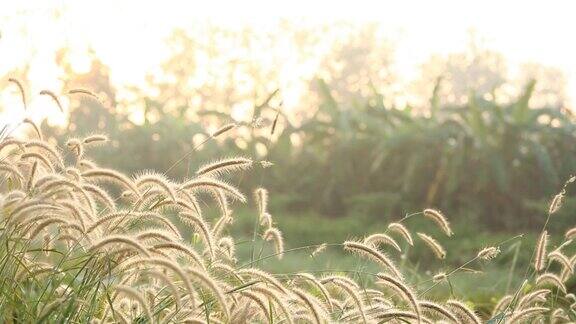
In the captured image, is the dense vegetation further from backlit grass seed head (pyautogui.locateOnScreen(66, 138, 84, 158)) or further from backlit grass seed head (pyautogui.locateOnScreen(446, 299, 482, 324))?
backlit grass seed head (pyautogui.locateOnScreen(66, 138, 84, 158))

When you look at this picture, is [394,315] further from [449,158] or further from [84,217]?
[449,158]

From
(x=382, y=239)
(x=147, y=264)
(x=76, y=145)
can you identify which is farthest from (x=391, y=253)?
(x=147, y=264)

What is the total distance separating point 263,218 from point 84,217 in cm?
103

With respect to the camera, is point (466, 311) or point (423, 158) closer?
point (466, 311)

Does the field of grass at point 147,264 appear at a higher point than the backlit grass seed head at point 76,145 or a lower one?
lower

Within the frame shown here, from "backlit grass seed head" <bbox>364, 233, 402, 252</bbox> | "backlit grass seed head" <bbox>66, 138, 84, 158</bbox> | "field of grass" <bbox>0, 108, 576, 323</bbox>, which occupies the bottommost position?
"backlit grass seed head" <bbox>364, 233, 402, 252</bbox>

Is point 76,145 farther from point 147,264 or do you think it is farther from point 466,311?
point 466,311

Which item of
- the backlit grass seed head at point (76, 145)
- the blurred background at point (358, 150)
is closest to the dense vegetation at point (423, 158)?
the blurred background at point (358, 150)

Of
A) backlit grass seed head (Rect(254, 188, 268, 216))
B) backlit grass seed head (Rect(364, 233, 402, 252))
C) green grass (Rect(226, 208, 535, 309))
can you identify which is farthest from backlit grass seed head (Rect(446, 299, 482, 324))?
green grass (Rect(226, 208, 535, 309))

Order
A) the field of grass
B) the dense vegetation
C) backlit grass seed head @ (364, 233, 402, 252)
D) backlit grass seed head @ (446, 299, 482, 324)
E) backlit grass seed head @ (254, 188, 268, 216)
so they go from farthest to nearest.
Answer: the dense vegetation
backlit grass seed head @ (254, 188, 268, 216)
backlit grass seed head @ (364, 233, 402, 252)
backlit grass seed head @ (446, 299, 482, 324)
the field of grass

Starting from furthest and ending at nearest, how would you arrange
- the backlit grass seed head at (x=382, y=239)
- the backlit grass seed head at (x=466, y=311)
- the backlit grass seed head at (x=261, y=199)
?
the backlit grass seed head at (x=261, y=199)
the backlit grass seed head at (x=382, y=239)
the backlit grass seed head at (x=466, y=311)

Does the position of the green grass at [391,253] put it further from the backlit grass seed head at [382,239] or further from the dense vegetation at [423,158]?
the backlit grass seed head at [382,239]

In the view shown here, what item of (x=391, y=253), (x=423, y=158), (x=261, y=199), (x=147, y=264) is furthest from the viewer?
(x=423, y=158)

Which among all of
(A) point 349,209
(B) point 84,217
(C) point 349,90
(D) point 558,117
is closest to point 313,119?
(A) point 349,209
